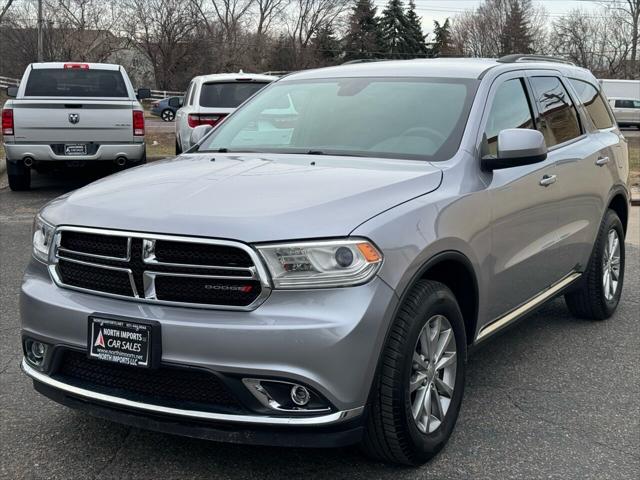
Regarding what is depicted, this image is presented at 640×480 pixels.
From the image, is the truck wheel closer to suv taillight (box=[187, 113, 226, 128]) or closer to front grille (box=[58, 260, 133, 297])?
suv taillight (box=[187, 113, 226, 128])

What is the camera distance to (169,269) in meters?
2.83

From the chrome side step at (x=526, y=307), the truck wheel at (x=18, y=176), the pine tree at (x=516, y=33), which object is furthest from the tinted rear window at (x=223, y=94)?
the pine tree at (x=516, y=33)

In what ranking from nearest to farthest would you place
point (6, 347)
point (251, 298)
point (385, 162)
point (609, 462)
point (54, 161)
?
point (251, 298) → point (609, 462) → point (385, 162) → point (6, 347) → point (54, 161)

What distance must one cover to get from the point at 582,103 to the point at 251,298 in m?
3.47

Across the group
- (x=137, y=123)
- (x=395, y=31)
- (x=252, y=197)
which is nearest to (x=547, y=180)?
(x=252, y=197)

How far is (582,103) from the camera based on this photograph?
17.4ft

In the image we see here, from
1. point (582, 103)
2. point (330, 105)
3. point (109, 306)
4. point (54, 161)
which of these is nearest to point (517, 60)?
point (582, 103)

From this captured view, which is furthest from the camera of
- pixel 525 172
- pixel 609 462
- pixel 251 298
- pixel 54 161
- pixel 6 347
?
pixel 54 161

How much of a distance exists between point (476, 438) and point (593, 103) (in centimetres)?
306

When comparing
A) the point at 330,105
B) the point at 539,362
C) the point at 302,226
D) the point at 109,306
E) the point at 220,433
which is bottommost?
the point at 539,362

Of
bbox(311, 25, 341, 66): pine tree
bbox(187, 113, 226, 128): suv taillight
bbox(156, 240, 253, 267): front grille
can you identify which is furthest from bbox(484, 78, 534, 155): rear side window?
bbox(311, 25, 341, 66): pine tree

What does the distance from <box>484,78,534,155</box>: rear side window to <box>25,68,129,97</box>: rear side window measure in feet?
27.9

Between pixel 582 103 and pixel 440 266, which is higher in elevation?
A: pixel 582 103

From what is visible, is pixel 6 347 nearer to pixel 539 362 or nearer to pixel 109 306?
pixel 109 306
